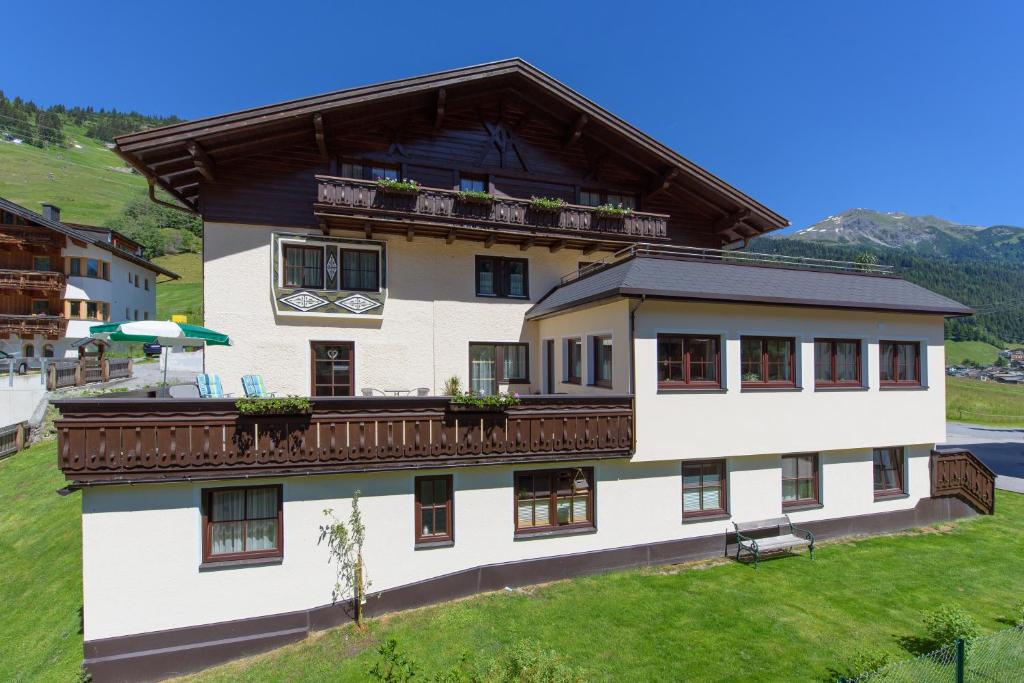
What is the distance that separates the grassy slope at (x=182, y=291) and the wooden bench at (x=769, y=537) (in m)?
50.1

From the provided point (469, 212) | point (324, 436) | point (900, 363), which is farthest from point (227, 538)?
point (900, 363)

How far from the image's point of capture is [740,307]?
1191cm

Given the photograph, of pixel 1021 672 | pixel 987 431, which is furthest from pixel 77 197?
pixel 987 431

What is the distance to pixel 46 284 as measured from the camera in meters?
33.3

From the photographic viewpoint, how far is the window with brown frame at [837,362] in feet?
42.5

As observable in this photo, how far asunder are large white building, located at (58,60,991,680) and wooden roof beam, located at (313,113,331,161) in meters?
0.10

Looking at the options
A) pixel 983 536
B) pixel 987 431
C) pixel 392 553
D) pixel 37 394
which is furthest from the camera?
pixel 987 431

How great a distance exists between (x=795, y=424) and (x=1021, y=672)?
5.93 m

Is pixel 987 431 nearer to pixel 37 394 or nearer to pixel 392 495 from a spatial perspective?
pixel 392 495

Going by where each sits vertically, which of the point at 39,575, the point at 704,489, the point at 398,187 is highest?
the point at 398,187

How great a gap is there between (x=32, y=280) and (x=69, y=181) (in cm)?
10015

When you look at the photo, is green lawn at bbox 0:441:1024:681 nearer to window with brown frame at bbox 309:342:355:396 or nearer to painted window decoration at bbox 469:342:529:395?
window with brown frame at bbox 309:342:355:396

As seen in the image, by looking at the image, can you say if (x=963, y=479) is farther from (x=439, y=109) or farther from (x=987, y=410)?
(x=987, y=410)

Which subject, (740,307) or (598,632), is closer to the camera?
(598,632)
